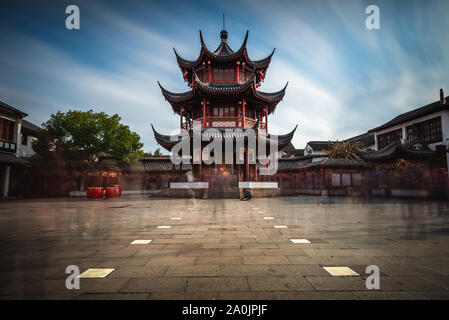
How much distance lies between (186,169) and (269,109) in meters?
12.6

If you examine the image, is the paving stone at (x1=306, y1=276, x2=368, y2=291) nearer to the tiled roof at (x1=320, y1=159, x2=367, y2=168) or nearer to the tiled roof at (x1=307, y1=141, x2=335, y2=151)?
the tiled roof at (x1=320, y1=159, x2=367, y2=168)

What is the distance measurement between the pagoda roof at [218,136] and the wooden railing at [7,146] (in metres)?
13.6

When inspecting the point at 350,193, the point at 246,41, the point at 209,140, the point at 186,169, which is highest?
the point at 246,41

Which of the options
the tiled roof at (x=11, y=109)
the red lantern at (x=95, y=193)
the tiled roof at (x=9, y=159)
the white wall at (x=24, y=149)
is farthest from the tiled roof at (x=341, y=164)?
the white wall at (x=24, y=149)

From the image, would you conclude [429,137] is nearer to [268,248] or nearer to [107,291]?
[268,248]

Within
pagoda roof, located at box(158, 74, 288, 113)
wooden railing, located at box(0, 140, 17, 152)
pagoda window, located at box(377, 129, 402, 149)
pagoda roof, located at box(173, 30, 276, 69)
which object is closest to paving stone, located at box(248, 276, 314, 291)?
pagoda roof, located at box(158, 74, 288, 113)

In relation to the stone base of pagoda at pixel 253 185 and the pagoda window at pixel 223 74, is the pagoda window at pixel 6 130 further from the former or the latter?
the stone base of pagoda at pixel 253 185

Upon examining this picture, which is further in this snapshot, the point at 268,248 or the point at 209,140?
the point at 209,140

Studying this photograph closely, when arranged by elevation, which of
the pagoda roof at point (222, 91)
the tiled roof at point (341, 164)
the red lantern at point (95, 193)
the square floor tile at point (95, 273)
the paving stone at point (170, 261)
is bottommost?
the red lantern at point (95, 193)

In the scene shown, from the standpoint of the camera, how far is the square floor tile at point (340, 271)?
275cm
